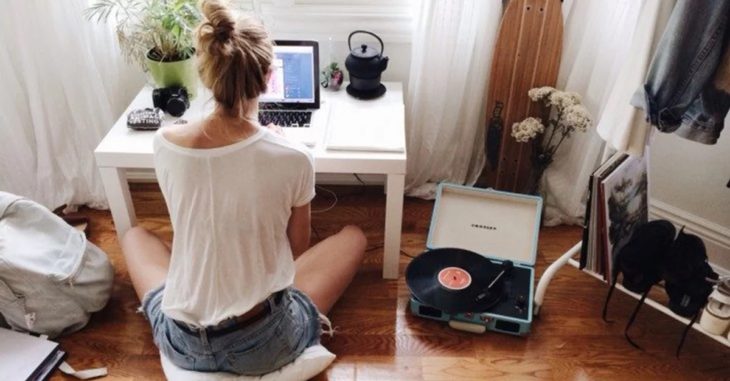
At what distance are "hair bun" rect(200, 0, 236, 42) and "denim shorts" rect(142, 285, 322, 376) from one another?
0.64 meters

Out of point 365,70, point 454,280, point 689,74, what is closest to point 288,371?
point 454,280

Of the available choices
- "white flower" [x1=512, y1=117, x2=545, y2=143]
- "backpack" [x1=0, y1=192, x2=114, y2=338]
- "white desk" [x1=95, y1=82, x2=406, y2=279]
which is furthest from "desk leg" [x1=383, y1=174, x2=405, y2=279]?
"backpack" [x1=0, y1=192, x2=114, y2=338]

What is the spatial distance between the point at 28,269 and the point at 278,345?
2.44ft

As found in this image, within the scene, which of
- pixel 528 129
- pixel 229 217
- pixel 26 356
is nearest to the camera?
pixel 229 217

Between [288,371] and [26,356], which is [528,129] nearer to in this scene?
[288,371]

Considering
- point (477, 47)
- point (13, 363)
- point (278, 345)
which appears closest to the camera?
point (278, 345)

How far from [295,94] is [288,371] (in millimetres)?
862

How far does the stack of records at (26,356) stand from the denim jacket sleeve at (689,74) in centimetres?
170

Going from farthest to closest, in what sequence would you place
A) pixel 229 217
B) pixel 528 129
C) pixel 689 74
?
pixel 528 129, pixel 689 74, pixel 229 217

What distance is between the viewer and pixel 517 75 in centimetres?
210

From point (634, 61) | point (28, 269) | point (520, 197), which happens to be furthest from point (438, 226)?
point (28, 269)

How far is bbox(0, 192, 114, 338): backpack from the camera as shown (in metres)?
1.66

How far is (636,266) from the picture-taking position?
1.71m

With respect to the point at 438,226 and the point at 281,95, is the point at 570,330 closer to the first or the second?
the point at 438,226
